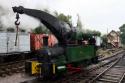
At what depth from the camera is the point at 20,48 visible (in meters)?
22.6

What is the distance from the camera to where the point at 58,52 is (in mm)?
12375

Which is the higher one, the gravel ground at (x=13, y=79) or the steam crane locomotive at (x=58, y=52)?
Result: the steam crane locomotive at (x=58, y=52)

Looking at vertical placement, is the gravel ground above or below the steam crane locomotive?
below

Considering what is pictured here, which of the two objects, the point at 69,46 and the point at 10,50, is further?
the point at 10,50

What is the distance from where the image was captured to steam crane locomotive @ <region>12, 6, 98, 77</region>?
1171cm

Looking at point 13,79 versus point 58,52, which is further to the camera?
point 13,79

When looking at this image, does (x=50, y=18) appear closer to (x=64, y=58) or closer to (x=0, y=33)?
(x=64, y=58)

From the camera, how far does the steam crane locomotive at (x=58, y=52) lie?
11710 mm

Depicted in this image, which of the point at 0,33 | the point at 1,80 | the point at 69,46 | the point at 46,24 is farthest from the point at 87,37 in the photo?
the point at 0,33

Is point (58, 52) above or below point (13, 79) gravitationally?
above

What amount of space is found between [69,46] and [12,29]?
12159mm

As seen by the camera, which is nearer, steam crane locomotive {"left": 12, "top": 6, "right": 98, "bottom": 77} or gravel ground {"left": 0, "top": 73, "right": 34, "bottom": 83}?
steam crane locomotive {"left": 12, "top": 6, "right": 98, "bottom": 77}

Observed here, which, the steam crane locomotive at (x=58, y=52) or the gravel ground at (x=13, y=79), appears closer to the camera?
the steam crane locomotive at (x=58, y=52)

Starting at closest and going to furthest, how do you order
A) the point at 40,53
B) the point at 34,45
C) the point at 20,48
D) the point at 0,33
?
the point at 40,53, the point at 0,33, the point at 20,48, the point at 34,45
